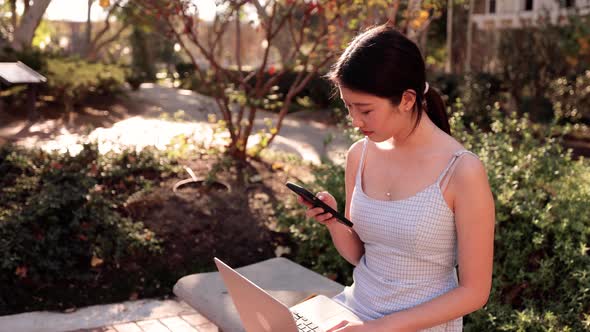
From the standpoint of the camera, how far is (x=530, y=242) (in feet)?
12.5

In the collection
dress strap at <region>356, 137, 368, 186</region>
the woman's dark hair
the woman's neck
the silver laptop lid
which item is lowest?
the silver laptop lid

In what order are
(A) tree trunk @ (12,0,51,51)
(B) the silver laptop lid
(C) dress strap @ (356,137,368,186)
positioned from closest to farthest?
(B) the silver laptop lid → (C) dress strap @ (356,137,368,186) → (A) tree trunk @ (12,0,51,51)

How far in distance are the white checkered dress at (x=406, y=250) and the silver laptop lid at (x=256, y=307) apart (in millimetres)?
393

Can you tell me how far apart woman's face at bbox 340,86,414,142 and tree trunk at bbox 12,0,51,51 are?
8991 mm

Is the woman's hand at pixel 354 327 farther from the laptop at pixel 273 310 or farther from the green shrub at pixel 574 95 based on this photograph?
the green shrub at pixel 574 95

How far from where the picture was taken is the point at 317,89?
15.8m

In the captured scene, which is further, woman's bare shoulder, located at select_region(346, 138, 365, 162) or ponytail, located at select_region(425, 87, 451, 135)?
woman's bare shoulder, located at select_region(346, 138, 365, 162)

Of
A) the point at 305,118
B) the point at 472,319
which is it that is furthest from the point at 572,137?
the point at 472,319

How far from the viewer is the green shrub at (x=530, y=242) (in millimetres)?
3350

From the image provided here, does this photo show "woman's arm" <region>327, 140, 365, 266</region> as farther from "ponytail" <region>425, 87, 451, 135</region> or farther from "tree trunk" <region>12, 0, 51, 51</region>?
"tree trunk" <region>12, 0, 51, 51</region>

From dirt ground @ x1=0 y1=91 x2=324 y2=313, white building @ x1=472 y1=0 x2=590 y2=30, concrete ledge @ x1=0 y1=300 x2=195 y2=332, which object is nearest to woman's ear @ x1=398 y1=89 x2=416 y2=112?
concrete ledge @ x1=0 y1=300 x2=195 y2=332

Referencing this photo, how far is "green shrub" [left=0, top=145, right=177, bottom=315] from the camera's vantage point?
4270 millimetres

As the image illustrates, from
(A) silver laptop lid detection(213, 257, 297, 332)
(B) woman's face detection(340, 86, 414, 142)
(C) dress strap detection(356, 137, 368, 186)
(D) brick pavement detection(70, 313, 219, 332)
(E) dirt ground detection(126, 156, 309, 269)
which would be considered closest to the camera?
(A) silver laptop lid detection(213, 257, 297, 332)

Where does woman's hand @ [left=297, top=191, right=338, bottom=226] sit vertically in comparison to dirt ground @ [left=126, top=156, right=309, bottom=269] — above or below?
above
